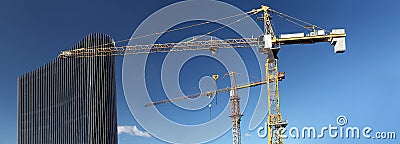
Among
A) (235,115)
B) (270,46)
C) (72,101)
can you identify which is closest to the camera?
(270,46)

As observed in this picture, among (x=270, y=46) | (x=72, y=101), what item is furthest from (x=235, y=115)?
(x=270, y=46)

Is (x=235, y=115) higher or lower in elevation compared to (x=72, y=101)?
lower

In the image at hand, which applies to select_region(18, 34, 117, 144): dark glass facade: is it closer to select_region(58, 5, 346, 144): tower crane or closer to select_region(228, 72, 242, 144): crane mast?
select_region(58, 5, 346, 144): tower crane

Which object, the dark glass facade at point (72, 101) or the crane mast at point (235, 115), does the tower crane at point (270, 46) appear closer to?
the dark glass facade at point (72, 101)

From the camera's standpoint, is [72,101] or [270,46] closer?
[270,46]

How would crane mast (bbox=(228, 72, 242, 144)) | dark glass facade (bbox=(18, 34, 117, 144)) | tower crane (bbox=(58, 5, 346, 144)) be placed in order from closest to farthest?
tower crane (bbox=(58, 5, 346, 144))
dark glass facade (bbox=(18, 34, 117, 144))
crane mast (bbox=(228, 72, 242, 144))

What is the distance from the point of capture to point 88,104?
73.2 m

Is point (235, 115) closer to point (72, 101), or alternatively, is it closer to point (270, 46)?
point (72, 101)

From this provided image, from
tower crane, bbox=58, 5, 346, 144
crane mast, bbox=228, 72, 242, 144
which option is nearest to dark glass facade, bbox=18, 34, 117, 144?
tower crane, bbox=58, 5, 346, 144

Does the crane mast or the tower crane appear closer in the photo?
the tower crane

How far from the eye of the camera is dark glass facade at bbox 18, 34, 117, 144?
71.9 m

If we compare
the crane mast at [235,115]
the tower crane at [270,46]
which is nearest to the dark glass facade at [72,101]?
the tower crane at [270,46]

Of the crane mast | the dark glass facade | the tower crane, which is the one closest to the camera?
the tower crane

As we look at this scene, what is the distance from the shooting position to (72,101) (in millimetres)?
78062
